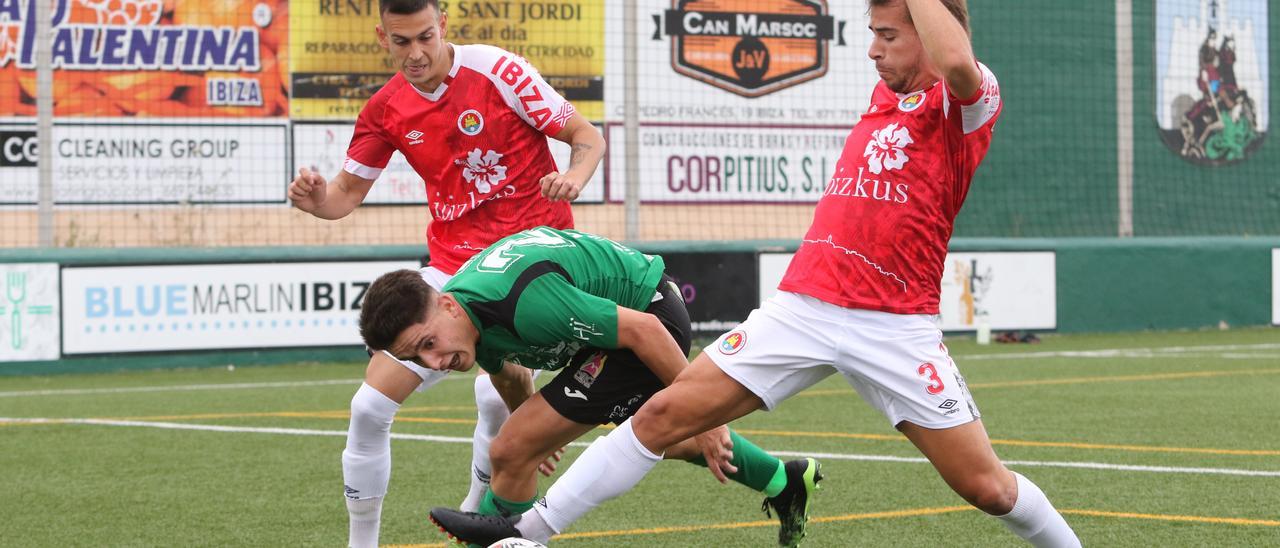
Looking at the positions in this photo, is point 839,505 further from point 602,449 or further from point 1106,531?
point 602,449

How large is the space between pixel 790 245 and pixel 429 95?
858 cm

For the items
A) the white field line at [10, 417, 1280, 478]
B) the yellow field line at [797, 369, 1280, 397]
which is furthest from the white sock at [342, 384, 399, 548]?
the yellow field line at [797, 369, 1280, 397]

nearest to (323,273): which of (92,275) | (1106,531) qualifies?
(92,275)

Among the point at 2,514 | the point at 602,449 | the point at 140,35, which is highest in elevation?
the point at 140,35

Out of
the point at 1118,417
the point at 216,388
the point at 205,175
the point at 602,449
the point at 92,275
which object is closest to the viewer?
the point at 602,449

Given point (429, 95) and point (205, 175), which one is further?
point (205, 175)

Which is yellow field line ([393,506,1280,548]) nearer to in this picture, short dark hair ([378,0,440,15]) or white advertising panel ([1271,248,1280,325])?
short dark hair ([378,0,440,15])

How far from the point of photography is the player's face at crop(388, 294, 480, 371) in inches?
168

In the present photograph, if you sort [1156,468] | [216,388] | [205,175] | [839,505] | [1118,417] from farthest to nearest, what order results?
[205,175] → [216,388] → [1118,417] → [1156,468] → [839,505]

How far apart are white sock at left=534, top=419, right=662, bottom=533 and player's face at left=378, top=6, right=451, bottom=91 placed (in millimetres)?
1722

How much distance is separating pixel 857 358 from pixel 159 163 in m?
15.3

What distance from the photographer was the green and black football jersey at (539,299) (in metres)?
4.44

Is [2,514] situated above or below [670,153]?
below

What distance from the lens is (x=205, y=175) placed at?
18.1m
